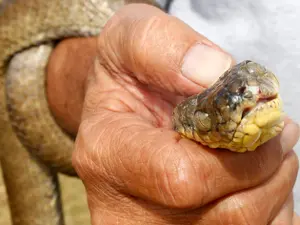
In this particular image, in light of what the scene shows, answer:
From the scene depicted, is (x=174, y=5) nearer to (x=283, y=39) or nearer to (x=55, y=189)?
(x=283, y=39)

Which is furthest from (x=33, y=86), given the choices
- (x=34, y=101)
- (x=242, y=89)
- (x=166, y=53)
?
(x=242, y=89)

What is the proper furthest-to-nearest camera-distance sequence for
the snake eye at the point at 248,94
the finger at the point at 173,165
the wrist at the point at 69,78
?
the wrist at the point at 69,78 → the finger at the point at 173,165 → the snake eye at the point at 248,94

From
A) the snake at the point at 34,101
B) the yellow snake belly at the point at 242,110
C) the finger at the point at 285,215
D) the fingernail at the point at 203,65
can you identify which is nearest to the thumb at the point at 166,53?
the fingernail at the point at 203,65

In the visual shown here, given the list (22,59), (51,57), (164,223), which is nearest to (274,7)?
(164,223)

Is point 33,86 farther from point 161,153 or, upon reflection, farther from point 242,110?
point 242,110

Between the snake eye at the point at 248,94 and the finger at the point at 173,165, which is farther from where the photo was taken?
the finger at the point at 173,165

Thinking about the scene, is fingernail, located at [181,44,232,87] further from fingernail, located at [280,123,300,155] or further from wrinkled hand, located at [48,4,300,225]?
fingernail, located at [280,123,300,155]

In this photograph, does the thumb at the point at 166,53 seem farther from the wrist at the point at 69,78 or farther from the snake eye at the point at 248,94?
the wrist at the point at 69,78

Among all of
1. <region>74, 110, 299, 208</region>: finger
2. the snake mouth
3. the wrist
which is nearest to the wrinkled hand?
<region>74, 110, 299, 208</region>: finger
